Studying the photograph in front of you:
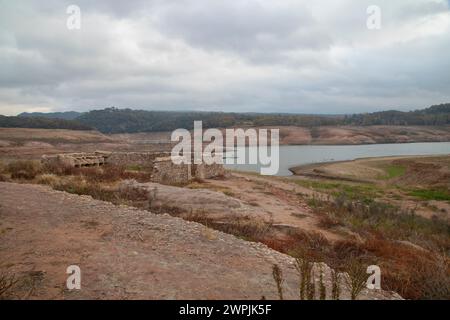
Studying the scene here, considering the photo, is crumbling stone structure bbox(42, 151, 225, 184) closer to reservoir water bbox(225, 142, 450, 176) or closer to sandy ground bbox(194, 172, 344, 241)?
sandy ground bbox(194, 172, 344, 241)

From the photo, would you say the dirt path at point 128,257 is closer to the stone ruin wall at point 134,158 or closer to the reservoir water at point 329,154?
the stone ruin wall at point 134,158

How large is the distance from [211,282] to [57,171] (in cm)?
1278

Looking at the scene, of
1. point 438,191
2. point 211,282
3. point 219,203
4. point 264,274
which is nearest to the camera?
point 211,282

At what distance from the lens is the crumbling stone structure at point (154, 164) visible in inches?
669

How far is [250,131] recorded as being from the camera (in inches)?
3295

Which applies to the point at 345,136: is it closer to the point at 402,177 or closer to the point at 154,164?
the point at 402,177

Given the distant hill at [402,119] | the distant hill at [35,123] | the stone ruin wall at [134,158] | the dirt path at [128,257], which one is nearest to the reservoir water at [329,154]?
the stone ruin wall at [134,158]

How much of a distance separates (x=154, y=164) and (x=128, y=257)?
1149 cm

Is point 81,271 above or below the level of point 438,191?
above

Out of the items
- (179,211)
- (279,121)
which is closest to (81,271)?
(179,211)

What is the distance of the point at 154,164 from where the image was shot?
17.0 m

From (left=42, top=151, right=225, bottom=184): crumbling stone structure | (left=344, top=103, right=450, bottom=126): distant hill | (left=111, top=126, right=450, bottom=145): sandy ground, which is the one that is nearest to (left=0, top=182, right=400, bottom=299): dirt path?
(left=42, top=151, right=225, bottom=184): crumbling stone structure

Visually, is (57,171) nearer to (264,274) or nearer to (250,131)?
(264,274)

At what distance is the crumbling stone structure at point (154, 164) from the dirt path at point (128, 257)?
810 cm
